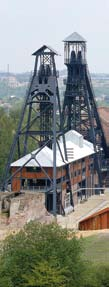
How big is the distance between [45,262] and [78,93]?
142 ft

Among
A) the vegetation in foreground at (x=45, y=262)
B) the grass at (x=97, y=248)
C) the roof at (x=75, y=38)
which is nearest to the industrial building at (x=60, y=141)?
the roof at (x=75, y=38)

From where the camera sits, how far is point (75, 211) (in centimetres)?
6644

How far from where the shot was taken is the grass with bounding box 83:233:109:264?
135ft

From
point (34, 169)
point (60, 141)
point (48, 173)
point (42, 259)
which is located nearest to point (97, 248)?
point (42, 259)

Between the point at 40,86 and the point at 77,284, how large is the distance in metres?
33.5

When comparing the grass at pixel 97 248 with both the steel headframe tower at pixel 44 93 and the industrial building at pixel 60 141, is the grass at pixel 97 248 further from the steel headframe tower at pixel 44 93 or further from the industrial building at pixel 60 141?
the steel headframe tower at pixel 44 93

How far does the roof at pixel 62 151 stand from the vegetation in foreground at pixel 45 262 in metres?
27.9

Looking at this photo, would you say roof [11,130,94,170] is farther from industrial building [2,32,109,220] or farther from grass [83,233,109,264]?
grass [83,233,109,264]

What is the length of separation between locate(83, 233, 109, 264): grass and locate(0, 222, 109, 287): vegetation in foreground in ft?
12.8

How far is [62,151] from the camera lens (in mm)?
68438

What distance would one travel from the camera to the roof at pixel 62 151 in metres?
63.6

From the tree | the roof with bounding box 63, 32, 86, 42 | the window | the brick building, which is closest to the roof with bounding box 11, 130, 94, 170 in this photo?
the brick building

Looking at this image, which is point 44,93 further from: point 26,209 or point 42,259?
point 42,259

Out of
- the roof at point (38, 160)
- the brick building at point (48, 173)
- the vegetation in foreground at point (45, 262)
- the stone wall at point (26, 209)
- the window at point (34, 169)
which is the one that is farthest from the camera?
the window at point (34, 169)
